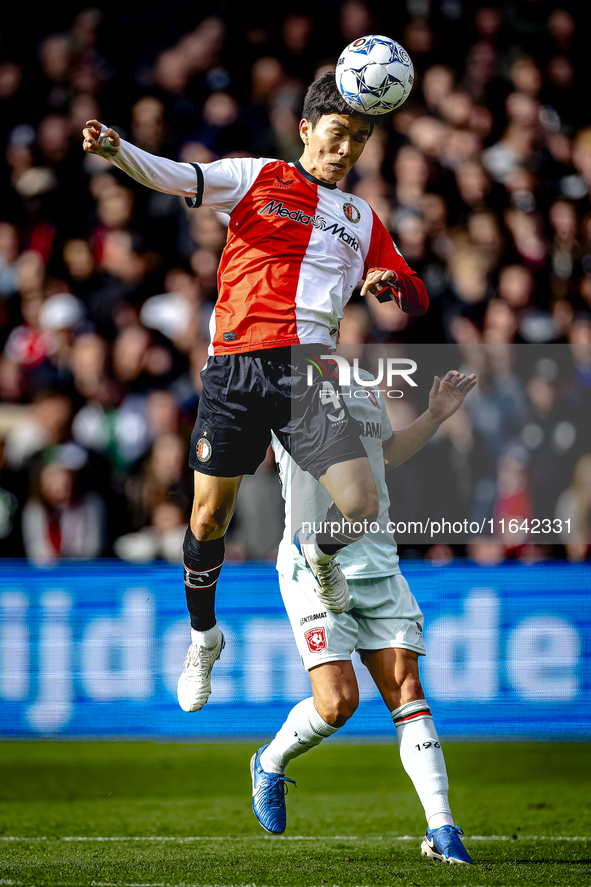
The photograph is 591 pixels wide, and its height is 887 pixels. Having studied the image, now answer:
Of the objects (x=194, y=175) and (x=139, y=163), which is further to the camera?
(x=194, y=175)

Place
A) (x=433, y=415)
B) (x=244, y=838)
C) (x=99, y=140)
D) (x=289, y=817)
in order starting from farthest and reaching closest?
(x=289, y=817)
(x=244, y=838)
(x=433, y=415)
(x=99, y=140)

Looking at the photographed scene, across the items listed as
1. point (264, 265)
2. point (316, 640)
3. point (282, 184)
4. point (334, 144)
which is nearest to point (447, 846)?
point (316, 640)

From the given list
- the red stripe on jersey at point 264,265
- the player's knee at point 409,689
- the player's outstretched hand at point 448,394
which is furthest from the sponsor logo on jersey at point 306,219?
the player's knee at point 409,689

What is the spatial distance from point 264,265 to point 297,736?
6.62 ft

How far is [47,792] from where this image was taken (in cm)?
568

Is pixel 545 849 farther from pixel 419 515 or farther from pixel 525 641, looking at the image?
pixel 419 515

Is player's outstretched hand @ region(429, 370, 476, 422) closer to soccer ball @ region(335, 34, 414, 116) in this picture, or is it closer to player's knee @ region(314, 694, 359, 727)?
soccer ball @ region(335, 34, 414, 116)

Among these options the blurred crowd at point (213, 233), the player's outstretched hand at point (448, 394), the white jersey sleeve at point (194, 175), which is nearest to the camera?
the white jersey sleeve at point (194, 175)

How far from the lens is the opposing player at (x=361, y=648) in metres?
4.05

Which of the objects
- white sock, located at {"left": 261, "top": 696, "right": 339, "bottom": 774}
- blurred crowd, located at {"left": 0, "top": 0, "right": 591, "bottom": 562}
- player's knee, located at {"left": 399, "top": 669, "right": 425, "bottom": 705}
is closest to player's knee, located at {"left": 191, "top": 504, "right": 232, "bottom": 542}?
white sock, located at {"left": 261, "top": 696, "right": 339, "bottom": 774}

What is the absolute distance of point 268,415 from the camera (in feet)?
13.5

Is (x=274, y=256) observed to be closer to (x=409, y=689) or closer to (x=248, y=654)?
(x=409, y=689)

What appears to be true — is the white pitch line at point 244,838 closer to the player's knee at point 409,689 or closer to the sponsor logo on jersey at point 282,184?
the player's knee at point 409,689

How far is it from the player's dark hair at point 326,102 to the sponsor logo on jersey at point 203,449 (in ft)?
4.80
